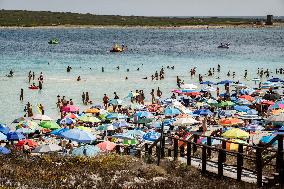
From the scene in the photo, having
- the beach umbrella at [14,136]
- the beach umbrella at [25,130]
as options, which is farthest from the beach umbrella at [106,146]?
the beach umbrella at [25,130]

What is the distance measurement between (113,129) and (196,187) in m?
14.9

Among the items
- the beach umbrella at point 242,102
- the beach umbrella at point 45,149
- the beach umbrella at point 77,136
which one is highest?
the beach umbrella at point 77,136

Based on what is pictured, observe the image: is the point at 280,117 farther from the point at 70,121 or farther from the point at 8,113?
the point at 8,113

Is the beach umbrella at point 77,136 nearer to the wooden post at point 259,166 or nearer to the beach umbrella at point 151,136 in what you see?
the beach umbrella at point 151,136

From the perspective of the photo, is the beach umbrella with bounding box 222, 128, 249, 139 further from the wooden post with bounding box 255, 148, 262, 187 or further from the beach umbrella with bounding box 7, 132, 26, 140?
the beach umbrella with bounding box 7, 132, 26, 140

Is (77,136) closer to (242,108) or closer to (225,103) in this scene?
(242,108)

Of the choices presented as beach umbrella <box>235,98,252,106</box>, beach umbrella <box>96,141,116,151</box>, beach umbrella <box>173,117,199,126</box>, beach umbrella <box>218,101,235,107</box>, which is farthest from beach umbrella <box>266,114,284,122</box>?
beach umbrella <box>235,98,252,106</box>

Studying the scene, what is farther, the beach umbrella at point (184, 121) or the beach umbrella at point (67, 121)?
the beach umbrella at point (67, 121)

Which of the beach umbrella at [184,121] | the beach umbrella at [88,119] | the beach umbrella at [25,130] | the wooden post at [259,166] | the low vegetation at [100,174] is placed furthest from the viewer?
the beach umbrella at [88,119]

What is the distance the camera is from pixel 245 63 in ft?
252

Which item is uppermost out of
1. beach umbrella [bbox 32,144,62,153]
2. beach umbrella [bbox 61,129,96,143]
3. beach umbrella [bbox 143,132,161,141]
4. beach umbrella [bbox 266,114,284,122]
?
beach umbrella [bbox 266,114,284,122]

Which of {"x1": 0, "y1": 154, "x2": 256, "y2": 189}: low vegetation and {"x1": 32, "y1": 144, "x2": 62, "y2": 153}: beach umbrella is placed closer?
{"x1": 0, "y1": 154, "x2": 256, "y2": 189}: low vegetation

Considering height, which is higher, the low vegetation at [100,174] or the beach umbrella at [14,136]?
the low vegetation at [100,174]

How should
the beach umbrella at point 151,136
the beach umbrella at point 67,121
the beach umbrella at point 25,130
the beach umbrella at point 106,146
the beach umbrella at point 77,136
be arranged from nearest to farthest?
the beach umbrella at point 77,136
the beach umbrella at point 106,146
the beach umbrella at point 151,136
the beach umbrella at point 25,130
the beach umbrella at point 67,121
